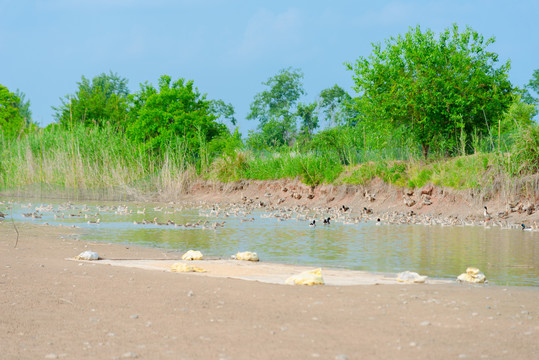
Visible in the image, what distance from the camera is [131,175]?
32344mm

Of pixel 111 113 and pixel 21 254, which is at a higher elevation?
pixel 111 113

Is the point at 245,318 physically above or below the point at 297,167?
below

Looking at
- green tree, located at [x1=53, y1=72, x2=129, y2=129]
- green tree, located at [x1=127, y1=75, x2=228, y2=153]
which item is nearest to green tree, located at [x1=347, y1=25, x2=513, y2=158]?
green tree, located at [x1=127, y1=75, x2=228, y2=153]

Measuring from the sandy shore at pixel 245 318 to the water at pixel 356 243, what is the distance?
7.30 ft

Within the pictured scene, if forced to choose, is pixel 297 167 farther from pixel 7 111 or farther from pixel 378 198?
pixel 7 111

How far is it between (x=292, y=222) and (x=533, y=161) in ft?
25.9

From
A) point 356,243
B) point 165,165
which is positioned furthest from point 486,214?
point 165,165

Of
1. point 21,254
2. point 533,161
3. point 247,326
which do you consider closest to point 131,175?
point 533,161

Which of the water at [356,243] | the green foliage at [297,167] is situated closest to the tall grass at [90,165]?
the green foliage at [297,167]

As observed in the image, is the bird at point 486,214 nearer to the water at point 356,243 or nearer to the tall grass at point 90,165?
the water at point 356,243

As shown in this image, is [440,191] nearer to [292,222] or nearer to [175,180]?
[292,222]

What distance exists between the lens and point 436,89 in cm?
2395

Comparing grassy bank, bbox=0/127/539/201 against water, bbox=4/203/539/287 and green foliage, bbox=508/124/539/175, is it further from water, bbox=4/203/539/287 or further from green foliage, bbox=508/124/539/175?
water, bbox=4/203/539/287

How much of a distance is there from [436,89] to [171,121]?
19.1 metres
